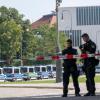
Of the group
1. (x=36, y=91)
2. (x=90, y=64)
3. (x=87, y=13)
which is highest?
(x=87, y=13)

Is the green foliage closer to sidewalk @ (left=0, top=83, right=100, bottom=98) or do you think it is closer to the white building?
the white building

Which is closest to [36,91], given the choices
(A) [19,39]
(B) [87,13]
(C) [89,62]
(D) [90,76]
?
(D) [90,76]

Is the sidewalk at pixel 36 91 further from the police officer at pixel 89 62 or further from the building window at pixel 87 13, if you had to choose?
the building window at pixel 87 13

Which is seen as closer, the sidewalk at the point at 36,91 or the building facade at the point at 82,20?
the sidewalk at the point at 36,91

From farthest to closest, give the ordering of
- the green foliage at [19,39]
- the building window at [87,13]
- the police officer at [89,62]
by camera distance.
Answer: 1. the building window at [87,13]
2. the green foliage at [19,39]
3. the police officer at [89,62]

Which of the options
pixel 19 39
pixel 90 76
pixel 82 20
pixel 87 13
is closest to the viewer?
pixel 90 76

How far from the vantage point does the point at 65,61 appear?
588 inches

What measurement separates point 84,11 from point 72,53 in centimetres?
7259

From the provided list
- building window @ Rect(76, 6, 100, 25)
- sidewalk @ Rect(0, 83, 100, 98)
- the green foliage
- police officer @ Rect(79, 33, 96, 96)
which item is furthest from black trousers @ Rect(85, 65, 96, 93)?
building window @ Rect(76, 6, 100, 25)

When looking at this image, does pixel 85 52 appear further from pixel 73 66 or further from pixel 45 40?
pixel 45 40

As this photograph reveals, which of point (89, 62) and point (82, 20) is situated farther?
point (82, 20)

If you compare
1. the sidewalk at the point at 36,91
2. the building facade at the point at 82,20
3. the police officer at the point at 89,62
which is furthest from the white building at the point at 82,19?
the police officer at the point at 89,62

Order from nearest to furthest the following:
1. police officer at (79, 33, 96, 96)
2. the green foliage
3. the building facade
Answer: police officer at (79, 33, 96, 96), the green foliage, the building facade

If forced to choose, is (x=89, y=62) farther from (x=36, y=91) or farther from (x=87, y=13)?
(x=87, y=13)
